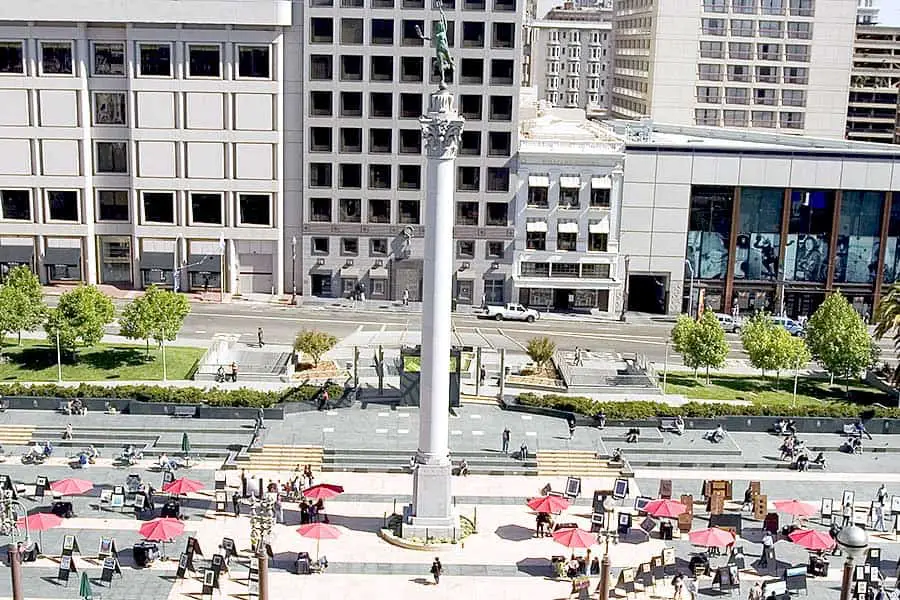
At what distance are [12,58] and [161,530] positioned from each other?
66.8m

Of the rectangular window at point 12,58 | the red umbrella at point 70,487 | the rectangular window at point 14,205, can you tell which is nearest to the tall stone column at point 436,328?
the red umbrella at point 70,487

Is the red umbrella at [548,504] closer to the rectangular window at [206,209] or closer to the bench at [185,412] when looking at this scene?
the bench at [185,412]

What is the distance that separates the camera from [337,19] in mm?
100000

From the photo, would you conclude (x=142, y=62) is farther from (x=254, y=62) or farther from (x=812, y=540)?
(x=812, y=540)

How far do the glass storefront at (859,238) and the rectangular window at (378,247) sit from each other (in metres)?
41.1

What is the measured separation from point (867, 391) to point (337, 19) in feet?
176

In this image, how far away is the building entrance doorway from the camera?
10425 centimetres

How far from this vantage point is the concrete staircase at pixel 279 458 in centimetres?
6278

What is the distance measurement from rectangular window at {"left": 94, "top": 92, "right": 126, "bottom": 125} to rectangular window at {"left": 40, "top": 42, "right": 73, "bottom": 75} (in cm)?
348

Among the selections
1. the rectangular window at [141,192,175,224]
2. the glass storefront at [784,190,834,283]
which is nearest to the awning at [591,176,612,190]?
the glass storefront at [784,190,834,283]

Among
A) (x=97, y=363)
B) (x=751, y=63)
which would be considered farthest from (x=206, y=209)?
(x=751, y=63)

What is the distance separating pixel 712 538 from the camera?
1989 inches

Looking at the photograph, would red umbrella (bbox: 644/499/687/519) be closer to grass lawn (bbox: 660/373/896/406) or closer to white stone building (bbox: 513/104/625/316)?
grass lawn (bbox: 660/373/896/406)

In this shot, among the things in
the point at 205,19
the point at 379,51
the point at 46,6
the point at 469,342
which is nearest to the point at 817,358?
the point at 469,342
